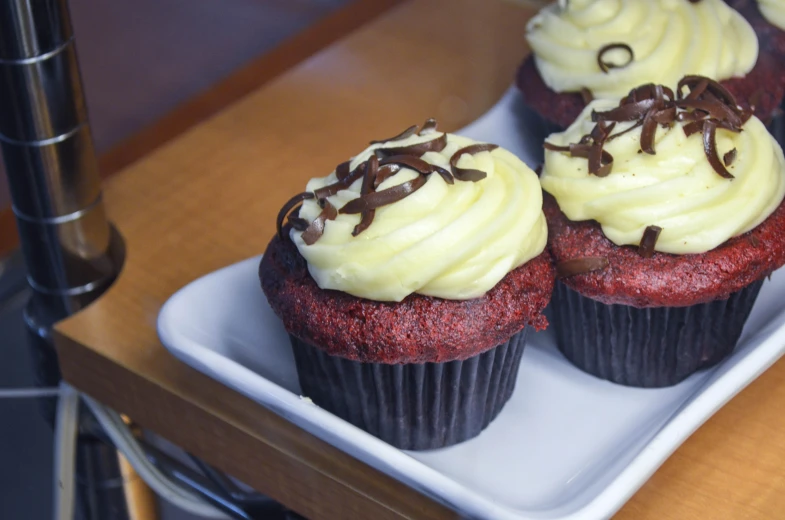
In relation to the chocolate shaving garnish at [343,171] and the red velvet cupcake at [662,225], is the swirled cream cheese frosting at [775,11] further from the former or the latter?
the chocolate shaving garnish at [343,171]

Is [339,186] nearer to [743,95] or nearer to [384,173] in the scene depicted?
[384,173]

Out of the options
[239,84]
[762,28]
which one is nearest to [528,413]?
[762,28]

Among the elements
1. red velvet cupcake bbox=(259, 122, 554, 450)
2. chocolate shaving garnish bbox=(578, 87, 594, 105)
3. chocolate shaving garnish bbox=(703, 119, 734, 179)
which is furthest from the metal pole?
chocolate shaving garnish bbox=(703, 119, 734, 179)

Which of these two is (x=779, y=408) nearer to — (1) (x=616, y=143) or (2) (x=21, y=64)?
(1) (x=616, y=143)

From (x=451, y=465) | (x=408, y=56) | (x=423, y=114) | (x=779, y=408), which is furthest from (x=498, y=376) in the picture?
(x=408, y=56)

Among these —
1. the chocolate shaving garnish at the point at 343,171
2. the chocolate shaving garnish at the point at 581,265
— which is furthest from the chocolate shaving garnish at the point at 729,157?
the chocolate shaving garnish at the point at 343,171

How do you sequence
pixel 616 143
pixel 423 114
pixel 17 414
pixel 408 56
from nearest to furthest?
pixel 616 143 → pixel 17 414 → pixel 423 114 → pixel 408 56

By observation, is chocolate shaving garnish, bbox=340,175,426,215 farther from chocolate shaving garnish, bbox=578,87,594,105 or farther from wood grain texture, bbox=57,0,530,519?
chocolate shaving garnish, bbox=578,87,594,105
